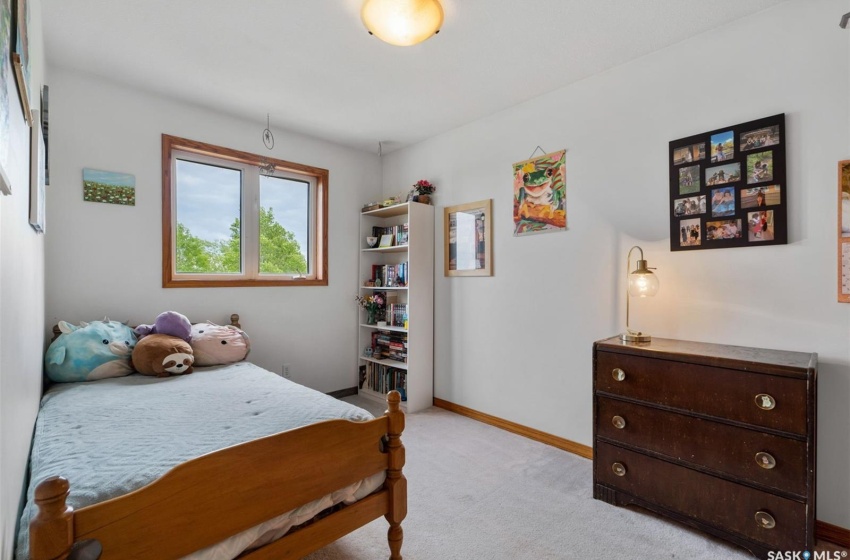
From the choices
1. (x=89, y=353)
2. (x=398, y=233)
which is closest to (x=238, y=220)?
(x=398, y=233)

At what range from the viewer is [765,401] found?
1676 millimetres

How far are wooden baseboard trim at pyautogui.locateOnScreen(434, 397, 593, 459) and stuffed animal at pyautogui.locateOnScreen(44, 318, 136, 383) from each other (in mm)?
2369

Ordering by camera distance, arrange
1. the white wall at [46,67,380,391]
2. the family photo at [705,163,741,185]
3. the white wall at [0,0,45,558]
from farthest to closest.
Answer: the white wall at [46,67,380,391], the family photo at [705,163,741,185], the white wall at [0,0,45,558]

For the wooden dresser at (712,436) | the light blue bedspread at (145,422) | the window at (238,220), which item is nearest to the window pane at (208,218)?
the window at (238,220)

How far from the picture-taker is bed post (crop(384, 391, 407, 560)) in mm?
1641

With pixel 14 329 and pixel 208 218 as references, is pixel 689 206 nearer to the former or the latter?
pixel 14 329

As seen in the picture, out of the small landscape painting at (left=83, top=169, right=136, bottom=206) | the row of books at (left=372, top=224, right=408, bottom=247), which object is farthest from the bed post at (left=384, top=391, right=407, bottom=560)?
the small landscape painting at (left=83, top=169, right=136, bottom=206)

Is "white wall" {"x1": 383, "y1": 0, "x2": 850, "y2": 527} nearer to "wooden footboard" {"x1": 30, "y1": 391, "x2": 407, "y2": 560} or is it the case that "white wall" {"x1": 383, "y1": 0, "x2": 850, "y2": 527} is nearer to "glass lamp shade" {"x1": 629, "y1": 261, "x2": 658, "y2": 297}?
"glass lamp shade" {"x1": 629, "y1": 261, "x2": 658, "y2": 297}

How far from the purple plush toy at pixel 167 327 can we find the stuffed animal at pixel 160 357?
100 mm

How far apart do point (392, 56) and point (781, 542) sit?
2.99 metres

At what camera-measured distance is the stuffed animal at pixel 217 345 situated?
2717mm

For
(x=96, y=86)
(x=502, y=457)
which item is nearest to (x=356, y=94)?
(x=96, y=86)

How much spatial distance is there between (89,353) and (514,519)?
2493 mm

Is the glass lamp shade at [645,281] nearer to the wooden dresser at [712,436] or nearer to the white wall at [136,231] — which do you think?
the wooden dresser at [712,436]
